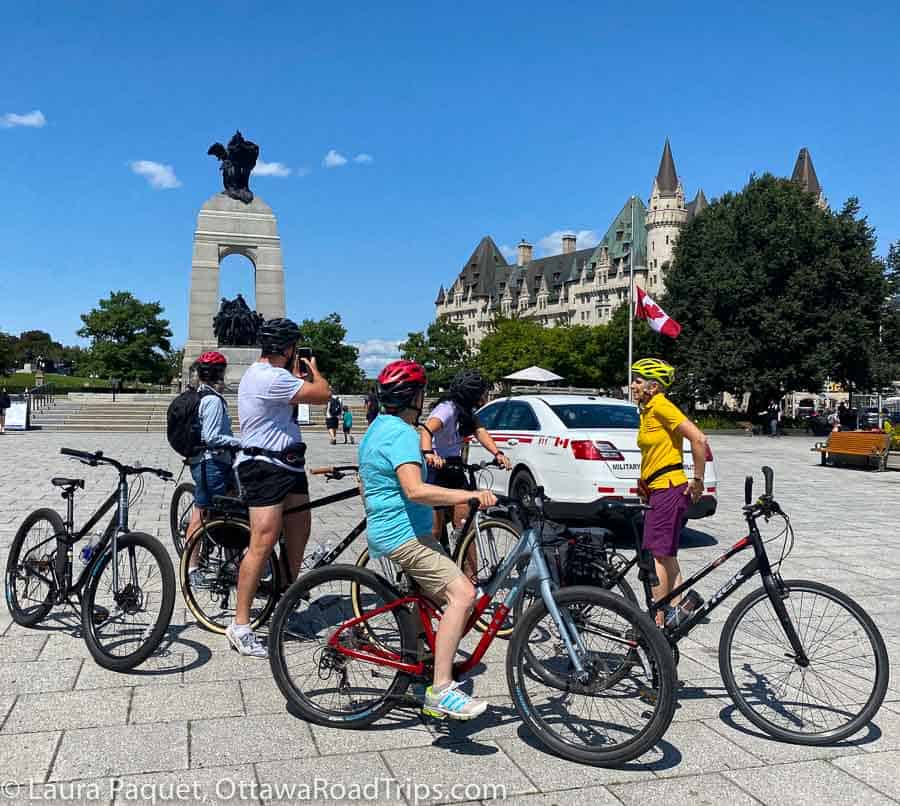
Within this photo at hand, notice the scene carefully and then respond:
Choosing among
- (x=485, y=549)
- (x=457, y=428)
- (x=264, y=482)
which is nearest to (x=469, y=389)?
(x=457, y=428)

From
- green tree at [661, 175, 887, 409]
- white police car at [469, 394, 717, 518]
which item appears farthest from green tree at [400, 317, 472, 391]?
white police car at [469, 394, 717, 518]

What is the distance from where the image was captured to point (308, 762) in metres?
3.69

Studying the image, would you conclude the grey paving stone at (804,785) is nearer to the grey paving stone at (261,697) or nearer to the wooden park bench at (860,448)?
the grey paving stone at (261,697)

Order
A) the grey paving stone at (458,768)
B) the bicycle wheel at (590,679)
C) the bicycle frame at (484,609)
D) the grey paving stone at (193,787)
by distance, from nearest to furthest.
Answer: the grey paving stone at (193,787) < the grey paving stone at (458,768) < the bicycle wheel at (590,679) < the bicycle frame at (484,609)

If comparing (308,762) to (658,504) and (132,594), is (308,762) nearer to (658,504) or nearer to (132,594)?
(132,594)

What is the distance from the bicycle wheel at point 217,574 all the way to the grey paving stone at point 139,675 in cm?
56

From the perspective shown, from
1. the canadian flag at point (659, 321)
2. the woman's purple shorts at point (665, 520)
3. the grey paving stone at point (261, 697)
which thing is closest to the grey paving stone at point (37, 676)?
the grey paving stone at point (261, 697)

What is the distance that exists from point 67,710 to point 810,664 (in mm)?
3577

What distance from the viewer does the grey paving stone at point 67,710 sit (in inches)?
161

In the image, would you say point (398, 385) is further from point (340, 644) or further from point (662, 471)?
point (662, 471)

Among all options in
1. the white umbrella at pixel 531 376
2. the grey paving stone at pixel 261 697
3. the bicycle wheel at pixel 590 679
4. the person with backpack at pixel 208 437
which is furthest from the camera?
the white umbrella at pixel 531 376

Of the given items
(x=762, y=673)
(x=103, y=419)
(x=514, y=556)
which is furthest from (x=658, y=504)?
(x=103, y=419)

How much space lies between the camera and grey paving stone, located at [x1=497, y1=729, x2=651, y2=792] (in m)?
3.55

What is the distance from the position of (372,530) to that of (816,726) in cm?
224
